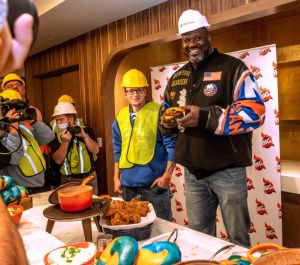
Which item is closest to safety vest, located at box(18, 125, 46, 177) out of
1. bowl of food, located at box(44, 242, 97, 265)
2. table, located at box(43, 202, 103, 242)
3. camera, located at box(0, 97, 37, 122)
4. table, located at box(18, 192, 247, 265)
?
camera, located at box(0, 97, 37, 122)

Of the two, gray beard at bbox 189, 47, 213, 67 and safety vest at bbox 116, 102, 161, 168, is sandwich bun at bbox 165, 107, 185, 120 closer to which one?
gray beard at bbox 189, 47, 213, 67

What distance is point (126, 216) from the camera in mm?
1296

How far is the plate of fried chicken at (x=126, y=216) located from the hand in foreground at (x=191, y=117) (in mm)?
497

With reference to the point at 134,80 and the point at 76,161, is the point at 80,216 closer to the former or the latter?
the point at 134,80

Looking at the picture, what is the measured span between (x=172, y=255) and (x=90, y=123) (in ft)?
10.5

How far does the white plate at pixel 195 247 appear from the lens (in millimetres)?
1101

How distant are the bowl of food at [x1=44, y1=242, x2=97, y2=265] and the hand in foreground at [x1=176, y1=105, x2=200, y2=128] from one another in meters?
0.86

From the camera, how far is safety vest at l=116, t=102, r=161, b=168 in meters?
2.31

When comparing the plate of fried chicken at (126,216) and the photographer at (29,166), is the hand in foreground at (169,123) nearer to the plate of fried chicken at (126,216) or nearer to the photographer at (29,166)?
the plate of fried chicken at (126,216)

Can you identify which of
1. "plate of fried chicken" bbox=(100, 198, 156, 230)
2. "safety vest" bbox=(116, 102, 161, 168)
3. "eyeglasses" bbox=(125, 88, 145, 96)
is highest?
"eyeglasses" bbox=(125, 88, 145, 96)

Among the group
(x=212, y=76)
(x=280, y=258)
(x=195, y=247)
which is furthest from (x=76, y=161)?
(x=280, y=258)

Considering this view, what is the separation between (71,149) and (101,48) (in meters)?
1.17

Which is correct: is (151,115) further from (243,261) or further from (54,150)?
(243,261)

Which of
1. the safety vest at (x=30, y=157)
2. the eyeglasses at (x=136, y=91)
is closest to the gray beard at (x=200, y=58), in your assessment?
the eyeglasses at (x=136, y=91)
